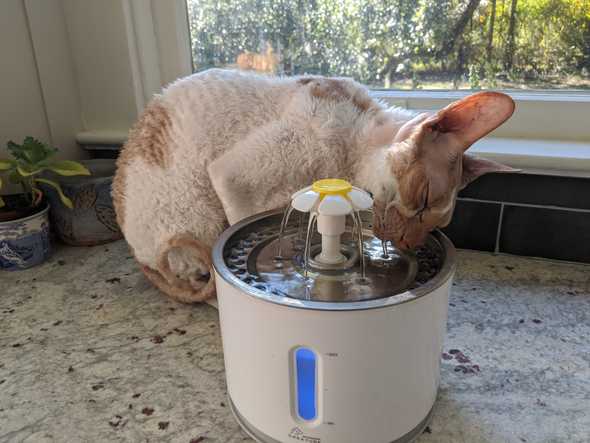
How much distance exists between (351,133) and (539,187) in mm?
424

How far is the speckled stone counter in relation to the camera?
60 cm

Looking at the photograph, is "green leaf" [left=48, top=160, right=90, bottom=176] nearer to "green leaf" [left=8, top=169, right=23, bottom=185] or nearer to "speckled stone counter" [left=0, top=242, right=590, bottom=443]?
"green leaf" [left=8, top=169, right=23, bottom=185]

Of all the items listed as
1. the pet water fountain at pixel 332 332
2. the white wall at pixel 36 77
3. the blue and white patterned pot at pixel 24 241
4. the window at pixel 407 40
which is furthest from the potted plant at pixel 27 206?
the pet water fountain at pixel 332 332

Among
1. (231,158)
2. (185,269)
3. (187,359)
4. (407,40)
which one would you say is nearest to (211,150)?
(231,158)

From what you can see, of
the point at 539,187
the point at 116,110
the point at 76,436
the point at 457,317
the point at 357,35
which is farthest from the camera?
the point at 116,110

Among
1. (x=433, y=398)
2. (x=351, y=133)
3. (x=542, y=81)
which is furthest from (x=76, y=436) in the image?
(x=542, y=81)

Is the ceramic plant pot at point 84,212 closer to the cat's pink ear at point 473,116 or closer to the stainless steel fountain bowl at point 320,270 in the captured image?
the stainless steel fountain bowl at point 320,270

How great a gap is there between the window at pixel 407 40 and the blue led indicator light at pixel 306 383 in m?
0.76

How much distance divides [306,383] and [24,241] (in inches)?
27.1

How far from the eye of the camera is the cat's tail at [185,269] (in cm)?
79

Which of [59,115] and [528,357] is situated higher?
[59,115]

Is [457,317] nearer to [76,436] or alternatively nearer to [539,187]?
[539,187]

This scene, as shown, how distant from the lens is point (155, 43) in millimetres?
1166

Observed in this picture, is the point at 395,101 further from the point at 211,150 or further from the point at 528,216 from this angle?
the point at 211,150
